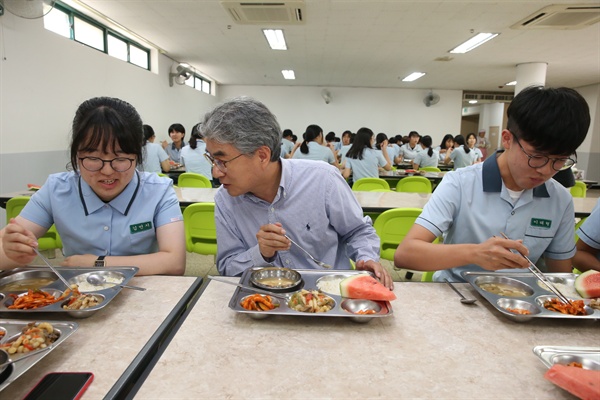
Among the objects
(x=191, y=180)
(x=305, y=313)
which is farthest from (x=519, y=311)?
(x=191, y=180)

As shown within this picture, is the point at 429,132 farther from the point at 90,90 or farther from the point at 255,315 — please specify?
the point at 255,315

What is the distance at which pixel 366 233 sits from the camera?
165 centimetres

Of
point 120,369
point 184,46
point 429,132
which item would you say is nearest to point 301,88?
point 429,132

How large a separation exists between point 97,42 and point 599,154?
1374 cm

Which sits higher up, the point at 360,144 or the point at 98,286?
the point at 360,144

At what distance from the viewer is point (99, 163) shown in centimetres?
140

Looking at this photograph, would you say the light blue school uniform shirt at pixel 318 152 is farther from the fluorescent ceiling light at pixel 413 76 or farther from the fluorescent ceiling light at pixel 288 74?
the fluorescent ceiling light at pixel 413 76

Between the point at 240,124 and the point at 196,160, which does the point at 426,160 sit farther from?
the point at 240,124

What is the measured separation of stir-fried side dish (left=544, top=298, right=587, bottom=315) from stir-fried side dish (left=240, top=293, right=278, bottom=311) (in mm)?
833

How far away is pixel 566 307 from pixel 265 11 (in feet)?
17.3

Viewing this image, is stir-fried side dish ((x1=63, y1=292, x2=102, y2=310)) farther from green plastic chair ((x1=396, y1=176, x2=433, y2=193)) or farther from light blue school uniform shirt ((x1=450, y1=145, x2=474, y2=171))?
light blue school uniform shirt ((x1=450, y1=145, x2=474, y2=171))

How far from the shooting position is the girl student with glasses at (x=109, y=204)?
1.38 m

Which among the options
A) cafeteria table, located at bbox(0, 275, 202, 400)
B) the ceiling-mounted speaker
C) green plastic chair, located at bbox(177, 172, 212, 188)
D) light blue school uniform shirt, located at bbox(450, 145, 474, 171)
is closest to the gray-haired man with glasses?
cafeteria table, located at bbox(0, 275, 202, 400)

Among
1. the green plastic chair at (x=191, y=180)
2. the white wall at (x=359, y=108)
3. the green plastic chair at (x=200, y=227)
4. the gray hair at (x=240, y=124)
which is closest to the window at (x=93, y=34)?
the green plastic chair at (x=191, y=180)
